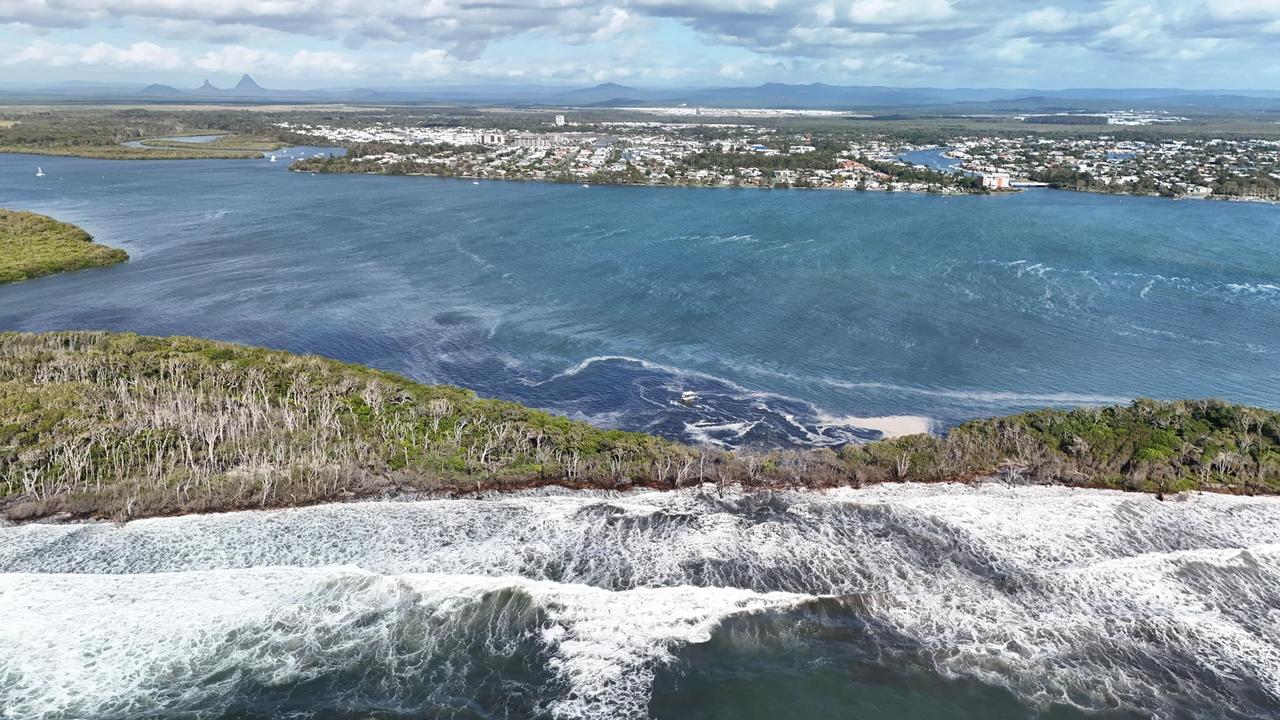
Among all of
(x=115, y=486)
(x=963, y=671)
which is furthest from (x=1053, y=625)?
(x=115, y=486)

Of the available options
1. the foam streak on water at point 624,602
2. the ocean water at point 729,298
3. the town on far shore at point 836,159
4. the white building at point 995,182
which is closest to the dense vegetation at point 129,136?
the town on far shore at point 836,159

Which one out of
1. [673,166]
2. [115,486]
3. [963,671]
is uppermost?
[673,166]

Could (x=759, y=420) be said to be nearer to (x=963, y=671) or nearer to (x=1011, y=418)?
(x=1011, y=418)

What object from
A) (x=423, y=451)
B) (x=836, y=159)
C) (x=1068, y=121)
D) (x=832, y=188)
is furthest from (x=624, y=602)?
(x=1068, y=121)

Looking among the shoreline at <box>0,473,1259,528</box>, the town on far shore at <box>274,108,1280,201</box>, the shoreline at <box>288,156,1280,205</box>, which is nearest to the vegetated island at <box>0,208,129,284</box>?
the shoreline at <box>0,473,1259,528</box>

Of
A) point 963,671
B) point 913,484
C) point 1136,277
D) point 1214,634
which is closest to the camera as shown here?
point 963,671

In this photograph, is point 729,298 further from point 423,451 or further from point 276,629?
point 276,629
